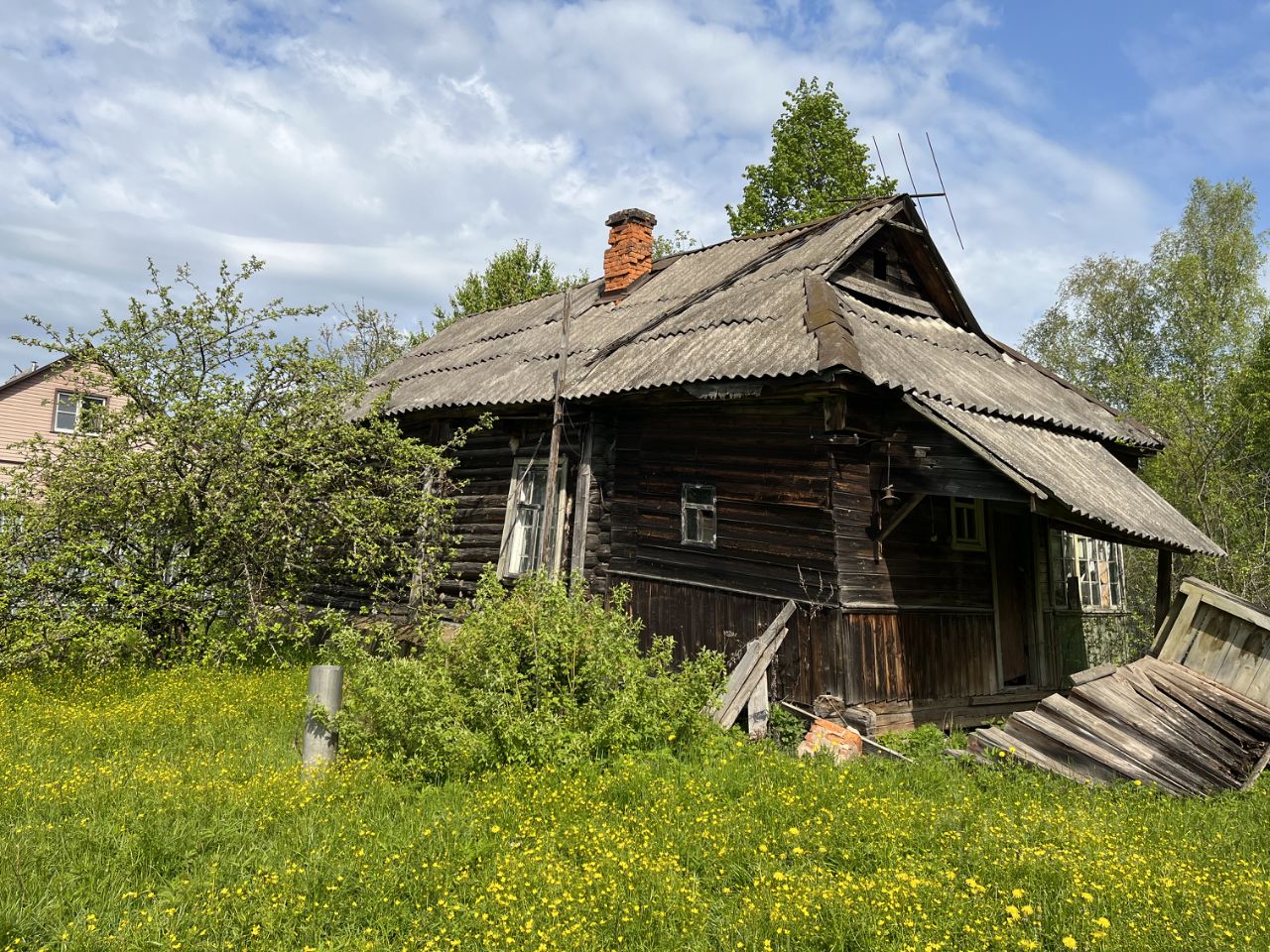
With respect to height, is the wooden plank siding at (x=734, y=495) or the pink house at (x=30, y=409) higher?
the pink house at (x=30, y=409)

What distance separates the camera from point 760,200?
23328mm

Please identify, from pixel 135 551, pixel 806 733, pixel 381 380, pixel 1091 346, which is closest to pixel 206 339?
pixel 135 551

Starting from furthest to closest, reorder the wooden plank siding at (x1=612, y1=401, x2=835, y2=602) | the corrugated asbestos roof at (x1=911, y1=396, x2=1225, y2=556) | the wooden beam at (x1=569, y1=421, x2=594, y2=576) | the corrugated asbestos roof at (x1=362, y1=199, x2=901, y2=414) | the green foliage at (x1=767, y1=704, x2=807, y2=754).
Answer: the wooden beam at (x1=569, y1=421, x2=594, y2=576), the corrugated asbestos roof at (x1=362, y1=199, x2=901, y2=414), the wooden plank siding at (x1=612, y1=401, x2=835, y2=602), the green foliage at (x1=767, y1=704, x2=807, y2=754), the corrugated asbestos roof at (x1=911, y1=396, x2=1225, y2=556)

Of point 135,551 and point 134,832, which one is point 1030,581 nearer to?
point 134,832

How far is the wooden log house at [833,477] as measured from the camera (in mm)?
7656

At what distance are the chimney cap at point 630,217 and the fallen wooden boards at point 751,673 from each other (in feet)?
27.0

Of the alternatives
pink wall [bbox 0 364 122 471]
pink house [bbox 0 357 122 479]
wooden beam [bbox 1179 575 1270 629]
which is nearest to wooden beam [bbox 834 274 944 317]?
wooden beam [bbox 1179 575 1270 629]

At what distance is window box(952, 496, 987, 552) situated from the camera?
8.86 meters

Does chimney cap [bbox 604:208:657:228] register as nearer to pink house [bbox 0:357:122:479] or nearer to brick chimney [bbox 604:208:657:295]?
brick chimney [bbox 604:208:657:295]

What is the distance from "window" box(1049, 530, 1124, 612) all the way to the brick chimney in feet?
24.9

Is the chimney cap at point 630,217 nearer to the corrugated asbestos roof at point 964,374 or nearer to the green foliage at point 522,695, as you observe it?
the corrugated asbestos roof at point 964,374

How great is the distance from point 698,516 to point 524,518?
10.6 ft

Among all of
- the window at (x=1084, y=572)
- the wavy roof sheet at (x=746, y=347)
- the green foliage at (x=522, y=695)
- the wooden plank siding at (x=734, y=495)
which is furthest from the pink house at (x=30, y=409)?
the window at (x=1084, y=572)

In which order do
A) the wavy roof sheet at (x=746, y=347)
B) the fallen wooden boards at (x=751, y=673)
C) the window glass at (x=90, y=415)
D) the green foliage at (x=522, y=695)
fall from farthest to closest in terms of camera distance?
the window glass at (x=90, y=415)
the wavy roof sheet at (x=746, y=347)
the fallen wooden boards at (x=751, y=673)
the green foliage at (x=522, y=695)
